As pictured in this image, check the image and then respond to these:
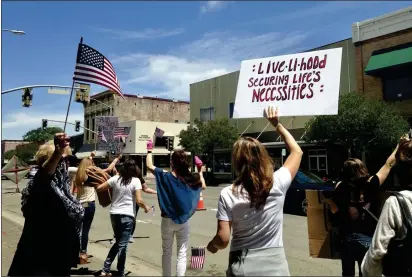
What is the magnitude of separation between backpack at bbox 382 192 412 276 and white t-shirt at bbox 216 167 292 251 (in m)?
0.83

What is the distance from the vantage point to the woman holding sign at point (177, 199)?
4582 mm

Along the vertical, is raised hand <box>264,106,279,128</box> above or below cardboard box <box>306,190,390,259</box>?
above

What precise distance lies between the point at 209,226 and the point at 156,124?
37.0m

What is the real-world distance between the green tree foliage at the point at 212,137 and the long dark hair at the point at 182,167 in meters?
27.2

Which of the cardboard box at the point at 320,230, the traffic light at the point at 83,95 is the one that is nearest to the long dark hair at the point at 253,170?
the cardboard box at the point at 320,230

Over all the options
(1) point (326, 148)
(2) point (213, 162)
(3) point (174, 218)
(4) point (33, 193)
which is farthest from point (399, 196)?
(2) point (213, 162)

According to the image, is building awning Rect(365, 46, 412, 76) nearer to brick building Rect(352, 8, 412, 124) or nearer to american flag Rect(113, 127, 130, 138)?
brick building Rect(352, 8, 412, 124)

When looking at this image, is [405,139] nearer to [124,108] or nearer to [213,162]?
[213,162]

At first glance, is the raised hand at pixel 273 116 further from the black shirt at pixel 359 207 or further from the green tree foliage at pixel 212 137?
the green tree foliage at pixel 212 137

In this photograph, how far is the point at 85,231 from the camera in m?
6.59

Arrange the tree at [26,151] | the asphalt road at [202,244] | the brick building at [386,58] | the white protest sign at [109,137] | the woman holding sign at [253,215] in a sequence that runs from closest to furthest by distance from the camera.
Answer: the woman holding sign at [253,215] < the asphalt road at [202,244] < the white protest sign at [109,137] < the brick building at [386,58] < the tree at [26,151]

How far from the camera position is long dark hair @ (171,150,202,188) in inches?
182

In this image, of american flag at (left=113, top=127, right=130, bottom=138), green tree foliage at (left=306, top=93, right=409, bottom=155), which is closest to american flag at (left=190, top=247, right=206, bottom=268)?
american flag at (left=113, top=127, right=130, bottom=138)

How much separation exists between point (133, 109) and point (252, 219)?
5429 cm
